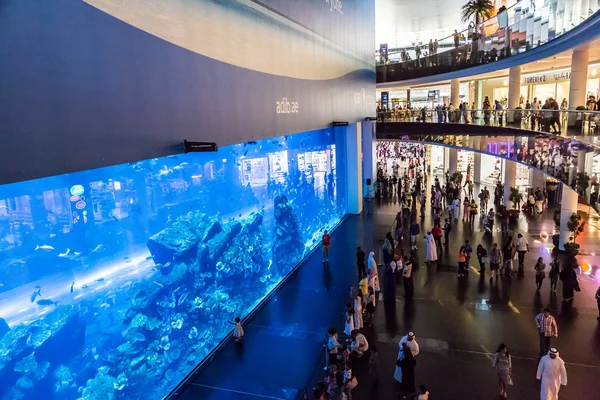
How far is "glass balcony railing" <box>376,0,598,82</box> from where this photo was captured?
13125mm

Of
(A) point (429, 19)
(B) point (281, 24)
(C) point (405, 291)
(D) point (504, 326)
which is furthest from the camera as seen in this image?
(A) point (429, 19)

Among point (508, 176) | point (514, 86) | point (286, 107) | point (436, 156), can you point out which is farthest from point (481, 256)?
point (436, 156)

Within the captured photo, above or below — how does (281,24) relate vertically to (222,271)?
above

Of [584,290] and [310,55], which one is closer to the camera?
[584,290]

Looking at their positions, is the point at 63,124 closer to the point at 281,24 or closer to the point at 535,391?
the point at 281,24

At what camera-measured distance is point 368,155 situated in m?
27.0

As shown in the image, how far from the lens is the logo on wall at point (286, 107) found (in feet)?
37.3

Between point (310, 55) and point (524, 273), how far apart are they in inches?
382

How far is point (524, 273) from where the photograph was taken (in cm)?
1391

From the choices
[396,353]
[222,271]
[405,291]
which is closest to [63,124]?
[222,271]

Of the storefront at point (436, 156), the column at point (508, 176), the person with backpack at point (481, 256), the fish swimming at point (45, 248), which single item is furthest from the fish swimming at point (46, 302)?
the storefront at point (436, 156)

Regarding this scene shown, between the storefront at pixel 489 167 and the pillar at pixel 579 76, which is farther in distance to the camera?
the storefront at pixel 489 167

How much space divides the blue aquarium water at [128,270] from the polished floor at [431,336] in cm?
103

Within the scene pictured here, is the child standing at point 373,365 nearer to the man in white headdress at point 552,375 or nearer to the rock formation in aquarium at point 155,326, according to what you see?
the man in white headdress at point 552,375
